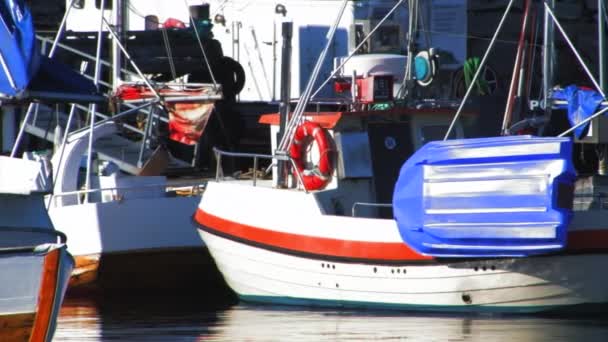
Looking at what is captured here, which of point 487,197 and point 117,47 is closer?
point 487,197

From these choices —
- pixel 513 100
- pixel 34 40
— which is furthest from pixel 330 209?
pixel 34 40

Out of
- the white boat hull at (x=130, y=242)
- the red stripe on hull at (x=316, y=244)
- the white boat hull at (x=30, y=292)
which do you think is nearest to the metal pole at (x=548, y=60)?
the red stripe on hull at (x=316, y=244)

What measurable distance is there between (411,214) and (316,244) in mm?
1424

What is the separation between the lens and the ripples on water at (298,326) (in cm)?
1424

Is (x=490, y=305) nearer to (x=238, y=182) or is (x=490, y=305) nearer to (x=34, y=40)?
(x=238, y=182)

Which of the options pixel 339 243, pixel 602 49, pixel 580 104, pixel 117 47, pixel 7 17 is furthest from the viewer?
pixel 117 47

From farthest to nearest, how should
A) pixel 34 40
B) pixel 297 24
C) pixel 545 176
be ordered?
pixel 297 24 → pixel 545 176 → pixel 34 40

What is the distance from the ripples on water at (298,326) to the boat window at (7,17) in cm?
316

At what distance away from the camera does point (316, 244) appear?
1620 cm

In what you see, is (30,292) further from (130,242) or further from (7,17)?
(130,242)

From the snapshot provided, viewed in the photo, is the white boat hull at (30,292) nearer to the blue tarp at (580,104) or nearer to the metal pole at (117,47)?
the blue tarp at (580,104)

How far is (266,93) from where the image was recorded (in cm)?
2688

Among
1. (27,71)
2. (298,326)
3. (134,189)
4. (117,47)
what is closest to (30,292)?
(27,71)

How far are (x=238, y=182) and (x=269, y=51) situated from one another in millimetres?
9308
